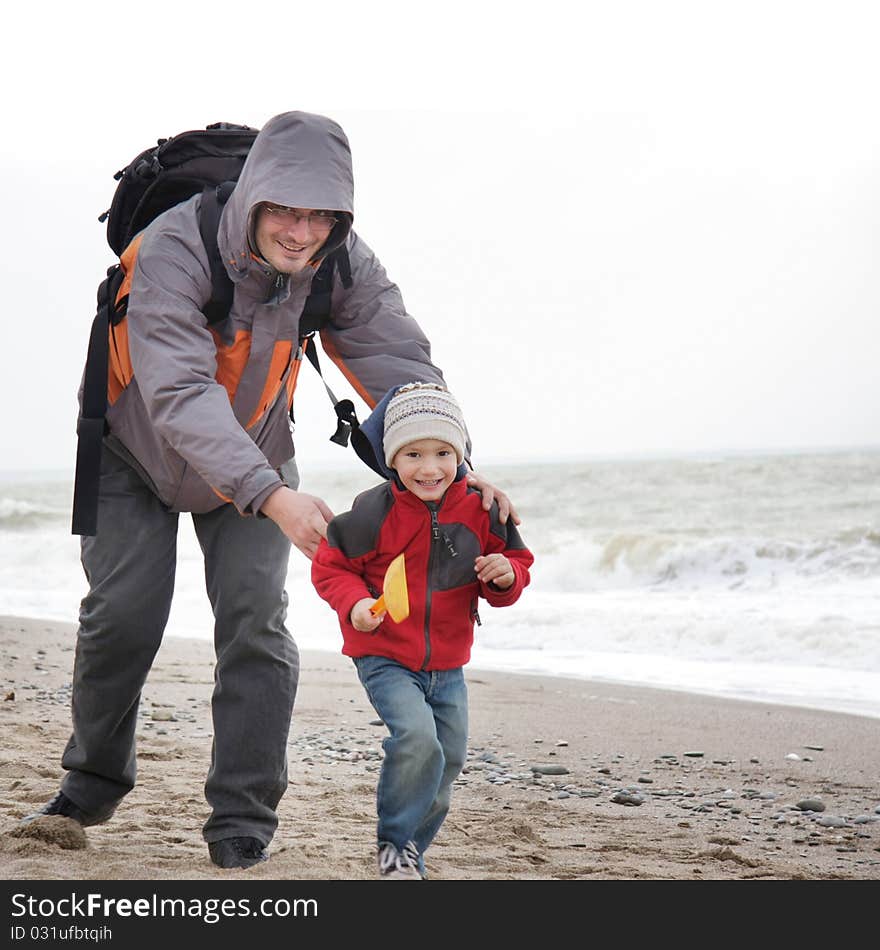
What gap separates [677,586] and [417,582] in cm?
1245

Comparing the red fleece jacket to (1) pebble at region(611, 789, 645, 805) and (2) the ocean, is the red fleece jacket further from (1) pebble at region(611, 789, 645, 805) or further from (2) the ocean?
(2) the ocean

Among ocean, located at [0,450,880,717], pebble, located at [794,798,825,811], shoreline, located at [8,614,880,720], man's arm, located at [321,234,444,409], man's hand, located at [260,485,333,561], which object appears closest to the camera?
man's hand, located at [260,485,333,561]

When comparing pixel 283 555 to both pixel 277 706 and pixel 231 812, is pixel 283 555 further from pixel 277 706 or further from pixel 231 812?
pixel 231 812

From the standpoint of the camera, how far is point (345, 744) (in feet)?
19.3

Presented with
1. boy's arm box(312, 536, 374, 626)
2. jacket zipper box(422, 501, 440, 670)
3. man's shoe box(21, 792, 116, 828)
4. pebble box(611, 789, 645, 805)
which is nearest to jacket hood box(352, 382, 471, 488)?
jacket zipper box(422, 501, 440, 670)

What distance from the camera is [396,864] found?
10.3ft

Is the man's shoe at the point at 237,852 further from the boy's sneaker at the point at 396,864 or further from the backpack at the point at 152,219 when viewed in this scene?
the backpack at the point at 152,219

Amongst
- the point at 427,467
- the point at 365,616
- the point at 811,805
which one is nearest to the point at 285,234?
the point at 427,467

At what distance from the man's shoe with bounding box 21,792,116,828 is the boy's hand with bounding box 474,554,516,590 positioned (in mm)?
1421

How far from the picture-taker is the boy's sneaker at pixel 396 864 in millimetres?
3127

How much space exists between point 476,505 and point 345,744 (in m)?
3.00

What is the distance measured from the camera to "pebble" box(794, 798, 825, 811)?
15.4 feet

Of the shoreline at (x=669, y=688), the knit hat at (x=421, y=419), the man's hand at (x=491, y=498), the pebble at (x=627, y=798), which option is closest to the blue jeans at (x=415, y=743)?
the man's hand at (x=491, y=498)

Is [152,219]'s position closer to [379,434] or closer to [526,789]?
[379,434]
